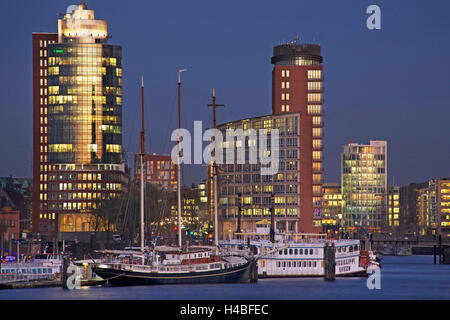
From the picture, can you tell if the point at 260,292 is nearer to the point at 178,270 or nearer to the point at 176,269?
the point at 178,270

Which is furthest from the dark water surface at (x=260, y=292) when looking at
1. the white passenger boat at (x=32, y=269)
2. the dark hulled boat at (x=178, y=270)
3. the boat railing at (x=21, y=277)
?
the white passenger boat at (x=32, y=269)

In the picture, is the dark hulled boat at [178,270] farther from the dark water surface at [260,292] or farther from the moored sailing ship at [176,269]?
the dark water surface at [260,292]

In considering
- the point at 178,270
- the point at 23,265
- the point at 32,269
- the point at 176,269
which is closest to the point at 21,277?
the point at 32,269

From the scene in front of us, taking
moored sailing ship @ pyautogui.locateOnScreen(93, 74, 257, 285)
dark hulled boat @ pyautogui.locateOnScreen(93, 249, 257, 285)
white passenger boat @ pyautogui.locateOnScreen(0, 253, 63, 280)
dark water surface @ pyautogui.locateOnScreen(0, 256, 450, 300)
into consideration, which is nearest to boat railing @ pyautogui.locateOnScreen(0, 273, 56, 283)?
white passenger boat @ pyautogui.locateOnScreen(0, 253, 63, 280)

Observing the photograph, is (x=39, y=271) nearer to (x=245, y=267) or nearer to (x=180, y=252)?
(x=180, y=252)

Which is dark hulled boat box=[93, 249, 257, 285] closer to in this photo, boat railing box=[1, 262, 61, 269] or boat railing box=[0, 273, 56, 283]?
boat railing box=[0, 273, 56, 283]

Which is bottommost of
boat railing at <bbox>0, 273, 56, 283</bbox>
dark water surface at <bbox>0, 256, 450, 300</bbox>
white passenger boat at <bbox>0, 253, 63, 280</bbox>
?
dark water surface at <bbox>0, 256, 450, 300</bbox>

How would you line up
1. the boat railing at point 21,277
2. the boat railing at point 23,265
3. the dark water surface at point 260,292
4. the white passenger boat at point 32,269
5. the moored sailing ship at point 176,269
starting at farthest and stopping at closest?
the boat railing at point 23,265 → the white passenger boat at point 32,269 → the boat railing at point 21,277 → the moored sailing ship at point 176,269 → the dark water surface at point 260,292

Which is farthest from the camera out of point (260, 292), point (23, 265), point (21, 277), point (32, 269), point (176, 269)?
point (23, 265)
